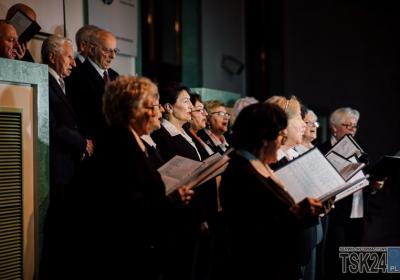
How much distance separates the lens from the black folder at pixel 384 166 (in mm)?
5062

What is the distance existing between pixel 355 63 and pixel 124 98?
23.7 feet

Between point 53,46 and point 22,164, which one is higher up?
point 53,46

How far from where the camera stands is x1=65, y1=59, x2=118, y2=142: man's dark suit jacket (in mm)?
4633

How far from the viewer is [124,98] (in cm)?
315

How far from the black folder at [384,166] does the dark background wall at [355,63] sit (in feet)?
14.8

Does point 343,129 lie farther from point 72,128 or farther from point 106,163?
point 106,163

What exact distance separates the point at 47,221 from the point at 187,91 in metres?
1.91

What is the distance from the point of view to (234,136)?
3.20 m

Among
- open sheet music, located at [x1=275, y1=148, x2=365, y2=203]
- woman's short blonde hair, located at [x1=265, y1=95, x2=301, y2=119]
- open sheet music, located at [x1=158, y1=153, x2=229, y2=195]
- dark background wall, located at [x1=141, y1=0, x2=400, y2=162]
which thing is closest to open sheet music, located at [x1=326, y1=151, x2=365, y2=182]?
woman's short blonde hair, located at [x1=265, y1=95, x2=301, y2=119]

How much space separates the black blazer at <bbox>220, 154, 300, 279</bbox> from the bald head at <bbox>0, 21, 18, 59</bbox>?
5.68 feet

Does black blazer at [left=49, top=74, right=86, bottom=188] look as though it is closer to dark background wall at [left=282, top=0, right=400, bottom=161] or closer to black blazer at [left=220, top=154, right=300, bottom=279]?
black blazer at [left=220, top=154, right=300, bottom=279]

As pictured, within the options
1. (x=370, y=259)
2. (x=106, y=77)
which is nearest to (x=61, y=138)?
(x=106, y=77)

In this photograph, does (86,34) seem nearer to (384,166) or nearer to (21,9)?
(21,9)

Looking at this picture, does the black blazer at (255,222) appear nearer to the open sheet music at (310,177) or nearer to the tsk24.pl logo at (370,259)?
the open sheet music at (310,177)
